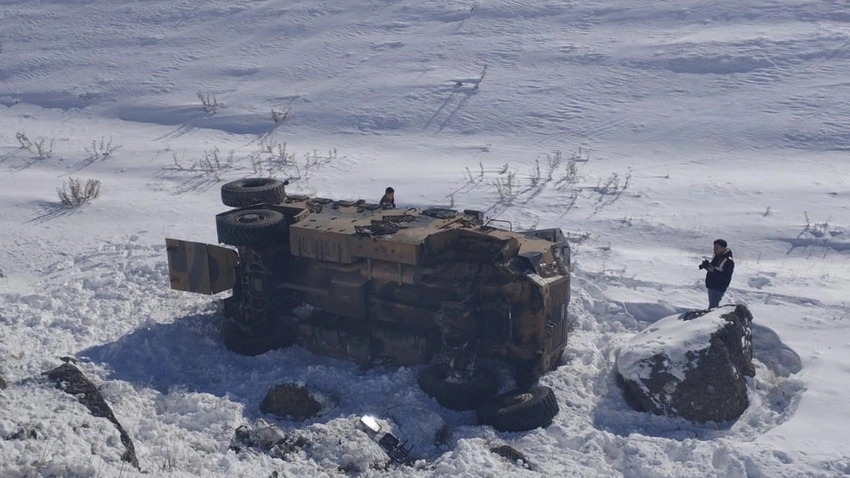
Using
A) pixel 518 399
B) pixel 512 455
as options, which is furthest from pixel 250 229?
pixel 512 455

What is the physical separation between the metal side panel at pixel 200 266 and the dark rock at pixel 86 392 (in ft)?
7.48

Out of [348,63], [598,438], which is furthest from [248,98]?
[598,438]

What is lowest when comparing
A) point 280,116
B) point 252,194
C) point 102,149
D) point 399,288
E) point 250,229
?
point 102,149

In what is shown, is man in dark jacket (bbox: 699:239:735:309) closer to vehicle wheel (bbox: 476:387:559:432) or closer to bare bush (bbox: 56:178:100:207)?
vehicle wheel (bbox: 476:387:559:432)

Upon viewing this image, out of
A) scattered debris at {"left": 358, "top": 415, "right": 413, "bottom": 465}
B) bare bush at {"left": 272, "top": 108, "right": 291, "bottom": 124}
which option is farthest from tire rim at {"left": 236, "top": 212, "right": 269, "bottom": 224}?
→ bare bush at {"left": 272, "top": 108, "right": 291, "bottom": 124}

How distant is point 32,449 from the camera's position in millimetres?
6906

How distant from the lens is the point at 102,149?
61.7ft

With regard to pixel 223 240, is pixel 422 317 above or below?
below

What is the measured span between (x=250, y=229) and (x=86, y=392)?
2593mm

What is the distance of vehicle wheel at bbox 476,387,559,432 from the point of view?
860cm

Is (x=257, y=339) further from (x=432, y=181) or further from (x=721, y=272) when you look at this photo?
(x=432, y=181)

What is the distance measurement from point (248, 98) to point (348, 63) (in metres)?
2.91

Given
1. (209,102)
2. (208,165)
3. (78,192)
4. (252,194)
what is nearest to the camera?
(252,194)

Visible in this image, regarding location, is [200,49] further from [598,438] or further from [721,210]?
[598,438]
